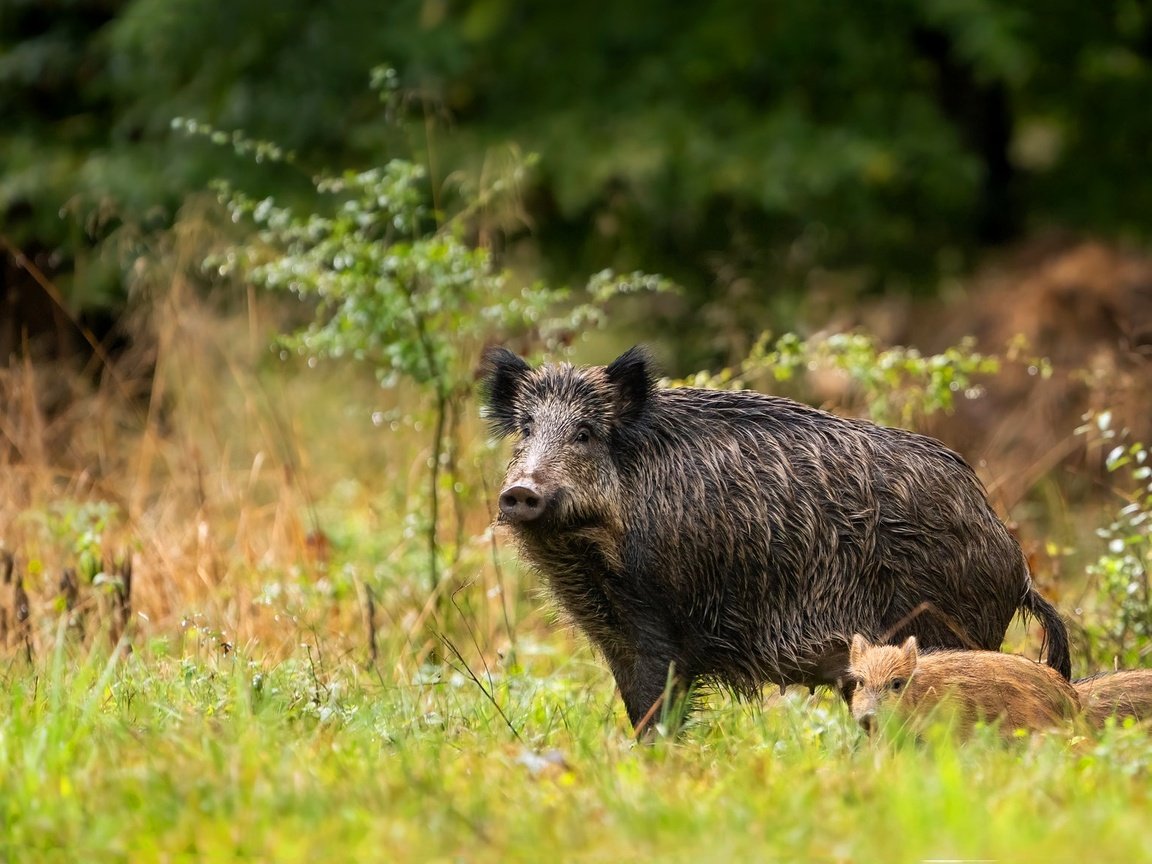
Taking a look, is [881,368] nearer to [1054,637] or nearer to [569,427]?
[1054,637]

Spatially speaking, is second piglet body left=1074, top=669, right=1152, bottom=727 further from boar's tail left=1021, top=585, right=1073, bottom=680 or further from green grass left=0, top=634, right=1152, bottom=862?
green grass left=0, top=634, right=1152, bottom=862

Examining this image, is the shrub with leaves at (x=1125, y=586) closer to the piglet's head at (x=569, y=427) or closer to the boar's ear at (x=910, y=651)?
the boar's ear at (x=910, y=651)

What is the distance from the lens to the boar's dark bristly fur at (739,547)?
4.73 m

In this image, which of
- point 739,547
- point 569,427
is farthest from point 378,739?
point 739,547

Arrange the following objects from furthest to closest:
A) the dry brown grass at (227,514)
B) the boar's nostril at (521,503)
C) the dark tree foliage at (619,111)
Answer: the dark tree foliage at (619,111) < the dry brown grass at (227,514) < the boar's nostril at (521,503)

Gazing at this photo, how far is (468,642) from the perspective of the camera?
6.43m

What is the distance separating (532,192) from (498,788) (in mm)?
7314

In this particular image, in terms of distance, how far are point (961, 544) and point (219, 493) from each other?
431cm

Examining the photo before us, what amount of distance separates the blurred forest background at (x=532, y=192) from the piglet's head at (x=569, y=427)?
7.27ft

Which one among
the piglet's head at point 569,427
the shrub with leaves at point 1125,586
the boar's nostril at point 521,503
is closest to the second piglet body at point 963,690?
the piglet's head at point 569,427

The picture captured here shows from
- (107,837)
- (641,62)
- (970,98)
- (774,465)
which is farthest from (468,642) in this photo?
(970,98)

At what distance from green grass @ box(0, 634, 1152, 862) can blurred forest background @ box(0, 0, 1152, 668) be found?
287 cm

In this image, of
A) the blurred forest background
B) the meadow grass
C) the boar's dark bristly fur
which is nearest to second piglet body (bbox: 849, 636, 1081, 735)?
the meadow grass

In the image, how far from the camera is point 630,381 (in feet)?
15.9
